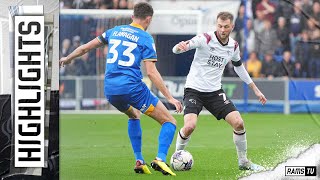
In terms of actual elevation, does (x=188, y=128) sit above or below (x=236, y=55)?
below

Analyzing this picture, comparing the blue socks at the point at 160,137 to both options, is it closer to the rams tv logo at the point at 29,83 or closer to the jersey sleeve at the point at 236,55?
the jersey sleeve at the point at 236,55

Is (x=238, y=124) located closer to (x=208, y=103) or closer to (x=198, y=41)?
(x=208, y=103)

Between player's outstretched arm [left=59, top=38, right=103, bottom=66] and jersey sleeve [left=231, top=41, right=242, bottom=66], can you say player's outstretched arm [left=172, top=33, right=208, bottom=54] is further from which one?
player's outstretched arm [left=59, top=38, right=103, bottom=66]

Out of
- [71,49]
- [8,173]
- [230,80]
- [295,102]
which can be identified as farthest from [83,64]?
[8,173]

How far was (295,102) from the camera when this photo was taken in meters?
9.58

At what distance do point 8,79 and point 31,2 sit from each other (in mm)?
556

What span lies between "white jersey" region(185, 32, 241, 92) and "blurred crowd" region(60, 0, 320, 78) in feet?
1.69

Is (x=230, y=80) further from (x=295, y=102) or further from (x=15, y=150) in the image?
(x=15, y=150)

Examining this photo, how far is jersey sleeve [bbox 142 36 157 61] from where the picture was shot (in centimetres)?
638

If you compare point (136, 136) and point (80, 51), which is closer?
point (80, 51)

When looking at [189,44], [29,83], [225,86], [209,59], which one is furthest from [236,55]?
[225,86]

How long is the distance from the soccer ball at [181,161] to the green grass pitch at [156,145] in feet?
0.17

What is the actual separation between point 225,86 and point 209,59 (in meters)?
3.83

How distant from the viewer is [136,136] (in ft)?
22.6
